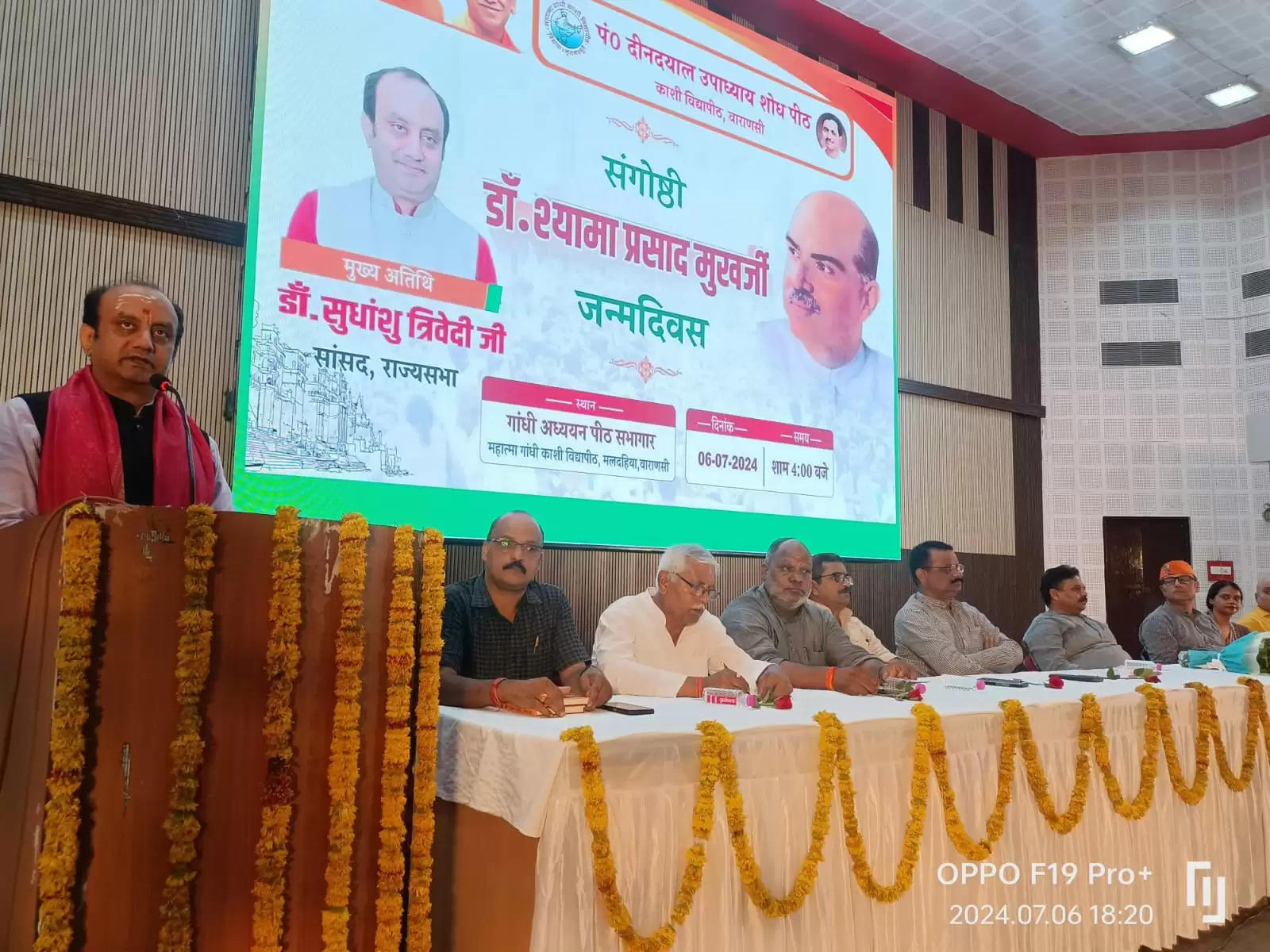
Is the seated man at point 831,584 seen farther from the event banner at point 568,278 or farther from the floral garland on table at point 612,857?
the floral garland on table at point 612,857

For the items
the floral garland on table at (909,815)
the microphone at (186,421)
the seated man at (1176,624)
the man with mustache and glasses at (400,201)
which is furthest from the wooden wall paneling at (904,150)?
the microphone at (186,421)

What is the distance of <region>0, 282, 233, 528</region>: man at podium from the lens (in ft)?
5.46

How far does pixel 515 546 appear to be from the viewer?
97.2 inches

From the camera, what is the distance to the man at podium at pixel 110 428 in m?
1.66

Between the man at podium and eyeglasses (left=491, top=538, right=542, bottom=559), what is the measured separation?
0.81 metres

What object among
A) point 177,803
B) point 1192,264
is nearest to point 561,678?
point 177,803

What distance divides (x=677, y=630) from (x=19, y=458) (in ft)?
5.96

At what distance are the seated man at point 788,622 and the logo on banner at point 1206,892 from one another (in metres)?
1.08

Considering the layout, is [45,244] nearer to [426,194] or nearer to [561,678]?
[426,194]

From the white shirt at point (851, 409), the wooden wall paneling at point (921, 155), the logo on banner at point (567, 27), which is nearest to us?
the logo on banner at point (567, 27)

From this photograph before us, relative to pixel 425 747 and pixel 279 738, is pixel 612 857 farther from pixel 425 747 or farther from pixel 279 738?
pixel 279 738

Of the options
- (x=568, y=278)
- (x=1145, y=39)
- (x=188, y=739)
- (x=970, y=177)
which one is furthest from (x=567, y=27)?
(x=1145, y=39)

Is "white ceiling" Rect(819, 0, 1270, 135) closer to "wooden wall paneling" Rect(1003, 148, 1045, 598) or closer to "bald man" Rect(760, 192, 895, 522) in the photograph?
"wooden wall paneling" Rect(1003, 148, 1045, 598)

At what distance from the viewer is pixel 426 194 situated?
353 centimetres
